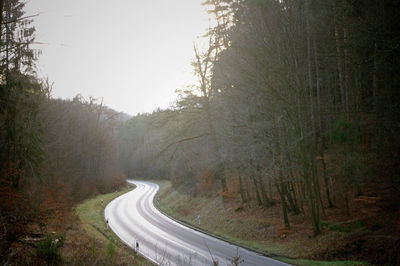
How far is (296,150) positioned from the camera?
41.3 ft

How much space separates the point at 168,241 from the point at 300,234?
7.62 metres

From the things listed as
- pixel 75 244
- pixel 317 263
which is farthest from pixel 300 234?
pixel 75 244

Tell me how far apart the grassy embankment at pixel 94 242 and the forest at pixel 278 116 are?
60.9 inches

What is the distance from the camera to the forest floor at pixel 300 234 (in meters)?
9.73

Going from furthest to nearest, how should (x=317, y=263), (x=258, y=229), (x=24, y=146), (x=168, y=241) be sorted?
(x=168, y=241) → (x=258, y=229) → (x=24, y=146) → (x=317, y=263)

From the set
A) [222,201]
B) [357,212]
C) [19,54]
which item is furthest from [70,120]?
[357,212]

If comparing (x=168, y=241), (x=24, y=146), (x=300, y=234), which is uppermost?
(x=24, y=146)

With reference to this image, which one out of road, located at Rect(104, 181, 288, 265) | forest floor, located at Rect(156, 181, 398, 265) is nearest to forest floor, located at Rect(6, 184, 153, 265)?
road, located at Rect(104, 181, 288, 265)

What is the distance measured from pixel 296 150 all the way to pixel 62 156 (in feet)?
77.8

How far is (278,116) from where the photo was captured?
1339cm

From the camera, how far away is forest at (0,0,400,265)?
28.1ft

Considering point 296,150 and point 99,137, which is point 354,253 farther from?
point 99,137

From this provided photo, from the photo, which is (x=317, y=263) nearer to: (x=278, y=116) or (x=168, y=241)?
(x=278, y=116)

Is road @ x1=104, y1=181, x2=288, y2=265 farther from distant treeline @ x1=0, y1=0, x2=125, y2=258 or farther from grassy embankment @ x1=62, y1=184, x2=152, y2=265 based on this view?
distant treeline @ x1=0, y1=0, x2=125, y2=258
